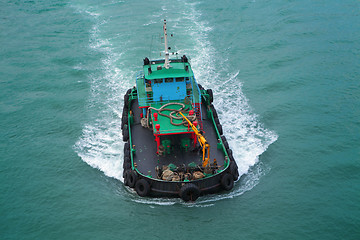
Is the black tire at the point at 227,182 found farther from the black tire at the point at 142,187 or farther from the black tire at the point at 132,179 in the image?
the black tire at the point at 132,179

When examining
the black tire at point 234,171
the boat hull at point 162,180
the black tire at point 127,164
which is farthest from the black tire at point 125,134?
the black tire at point 234,171

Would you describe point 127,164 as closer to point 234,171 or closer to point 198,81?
point 234,171

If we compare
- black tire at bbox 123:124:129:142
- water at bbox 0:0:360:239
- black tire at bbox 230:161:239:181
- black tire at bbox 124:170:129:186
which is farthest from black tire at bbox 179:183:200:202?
black tire at bbox 123:124:129:142

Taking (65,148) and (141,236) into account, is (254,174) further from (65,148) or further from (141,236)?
(65,148)

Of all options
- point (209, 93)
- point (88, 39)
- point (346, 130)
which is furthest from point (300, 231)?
point (88, 39)

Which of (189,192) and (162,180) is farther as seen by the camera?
(162,180)

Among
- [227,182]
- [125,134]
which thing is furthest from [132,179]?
[227,182]

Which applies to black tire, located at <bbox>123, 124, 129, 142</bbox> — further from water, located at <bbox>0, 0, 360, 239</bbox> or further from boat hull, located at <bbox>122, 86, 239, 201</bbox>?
water, located at <bbox>0, 0, 360, 239</bbox>
